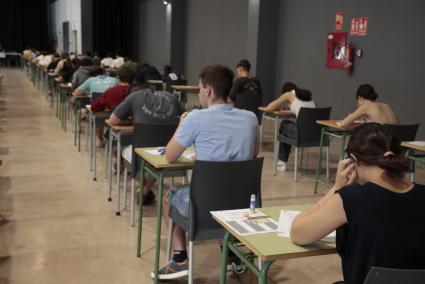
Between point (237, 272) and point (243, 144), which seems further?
point (237, 272)

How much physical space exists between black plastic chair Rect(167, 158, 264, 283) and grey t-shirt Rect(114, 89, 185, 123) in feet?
5.71

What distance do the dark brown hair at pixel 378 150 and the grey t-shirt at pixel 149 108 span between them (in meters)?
2.77

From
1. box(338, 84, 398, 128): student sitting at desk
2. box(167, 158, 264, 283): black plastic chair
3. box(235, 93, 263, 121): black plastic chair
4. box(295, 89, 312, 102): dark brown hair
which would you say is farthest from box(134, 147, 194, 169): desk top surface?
box(235, 93, 263, 121): black plastic chair

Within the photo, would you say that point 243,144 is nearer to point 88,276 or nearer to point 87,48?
point 88,276

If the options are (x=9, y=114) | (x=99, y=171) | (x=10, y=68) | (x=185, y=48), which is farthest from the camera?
(x=10, y=68)

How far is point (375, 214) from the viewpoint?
1.56 m

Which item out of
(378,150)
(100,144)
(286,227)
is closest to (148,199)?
(100,144)

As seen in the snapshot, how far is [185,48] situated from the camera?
14.7 m

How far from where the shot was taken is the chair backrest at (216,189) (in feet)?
8.41

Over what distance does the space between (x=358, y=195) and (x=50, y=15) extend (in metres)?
26.8

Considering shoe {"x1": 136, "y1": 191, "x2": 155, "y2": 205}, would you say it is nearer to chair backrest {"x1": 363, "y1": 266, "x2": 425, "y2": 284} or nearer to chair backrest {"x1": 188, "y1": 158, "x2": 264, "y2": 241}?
chair backrest {"x1": 188, "y1": 158, "x2": 264, "y2": 241}

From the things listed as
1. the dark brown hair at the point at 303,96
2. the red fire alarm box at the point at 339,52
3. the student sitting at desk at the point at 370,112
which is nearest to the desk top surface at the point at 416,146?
the student sitting at desk at the point at 370,112

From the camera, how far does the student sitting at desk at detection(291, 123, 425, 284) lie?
1564 millimetres

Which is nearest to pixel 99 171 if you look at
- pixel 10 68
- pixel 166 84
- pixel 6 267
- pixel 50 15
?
pixel 6 267
